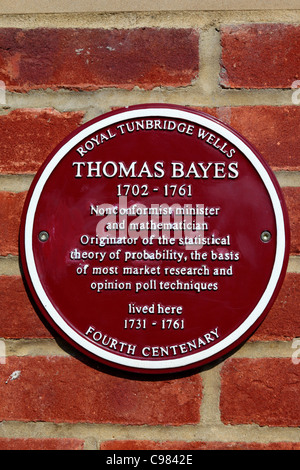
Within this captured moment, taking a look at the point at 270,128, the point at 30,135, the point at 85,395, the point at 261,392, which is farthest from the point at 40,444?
the point at 270,128

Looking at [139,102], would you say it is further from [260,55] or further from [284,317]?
[284,317]

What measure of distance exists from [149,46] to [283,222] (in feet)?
1.20

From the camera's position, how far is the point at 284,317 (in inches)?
32.5

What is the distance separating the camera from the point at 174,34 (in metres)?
0.85

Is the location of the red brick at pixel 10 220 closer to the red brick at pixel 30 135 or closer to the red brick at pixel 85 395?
the red brick at pixel 30 135

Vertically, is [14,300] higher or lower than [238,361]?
higher

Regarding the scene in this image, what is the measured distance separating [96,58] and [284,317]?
53 cm

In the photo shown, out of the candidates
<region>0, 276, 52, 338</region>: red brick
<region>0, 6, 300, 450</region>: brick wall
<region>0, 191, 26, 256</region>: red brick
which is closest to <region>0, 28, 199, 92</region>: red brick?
<region>0, 6, 300, 450</region>: brick wall

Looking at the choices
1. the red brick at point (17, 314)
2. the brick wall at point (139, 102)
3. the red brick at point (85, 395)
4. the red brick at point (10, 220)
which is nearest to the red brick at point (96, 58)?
the brick wall at point (139, 102)

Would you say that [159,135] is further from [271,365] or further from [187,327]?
[271,365]

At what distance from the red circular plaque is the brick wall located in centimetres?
4

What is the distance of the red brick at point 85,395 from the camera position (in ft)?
2.71

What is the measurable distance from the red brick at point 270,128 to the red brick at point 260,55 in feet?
0.14

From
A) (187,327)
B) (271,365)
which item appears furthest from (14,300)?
(271,365)
